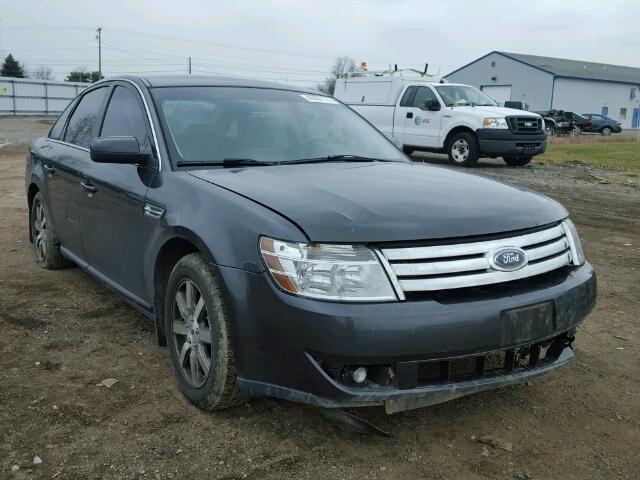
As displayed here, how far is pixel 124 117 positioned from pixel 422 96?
12271 mm

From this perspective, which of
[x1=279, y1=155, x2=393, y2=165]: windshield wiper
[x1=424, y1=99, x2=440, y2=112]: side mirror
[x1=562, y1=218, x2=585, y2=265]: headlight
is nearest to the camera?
[x1=562, y1=218, x2=585, y2=265]: headlight

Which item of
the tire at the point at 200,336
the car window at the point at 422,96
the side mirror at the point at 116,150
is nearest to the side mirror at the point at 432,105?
the car window at the point at 422,96

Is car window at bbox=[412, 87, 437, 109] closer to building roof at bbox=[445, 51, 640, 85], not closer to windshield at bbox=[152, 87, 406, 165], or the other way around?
windshield at bbox=[152, 87, 406, 165]

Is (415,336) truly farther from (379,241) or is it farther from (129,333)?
(129,333)

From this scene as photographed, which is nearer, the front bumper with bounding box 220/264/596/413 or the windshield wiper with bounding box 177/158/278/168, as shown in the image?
the front bumper with bounding box 220/264/596/413

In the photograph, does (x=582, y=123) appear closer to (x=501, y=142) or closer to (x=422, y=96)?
(x=422, y=96)

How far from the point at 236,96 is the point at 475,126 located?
11.0 m

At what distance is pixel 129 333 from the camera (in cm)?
411

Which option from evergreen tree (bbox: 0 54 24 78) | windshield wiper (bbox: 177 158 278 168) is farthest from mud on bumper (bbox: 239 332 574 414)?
evergreen tree (bbox: 0 54 24 78)

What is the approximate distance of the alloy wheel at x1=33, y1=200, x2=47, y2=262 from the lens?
541cm

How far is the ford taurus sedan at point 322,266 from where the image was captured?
8.19ft

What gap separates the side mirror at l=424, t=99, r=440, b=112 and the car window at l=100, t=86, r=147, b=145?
11508mm

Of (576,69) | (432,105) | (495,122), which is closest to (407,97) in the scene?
(432,105)

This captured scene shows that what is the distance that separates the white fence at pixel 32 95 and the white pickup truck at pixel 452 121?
3021cm
